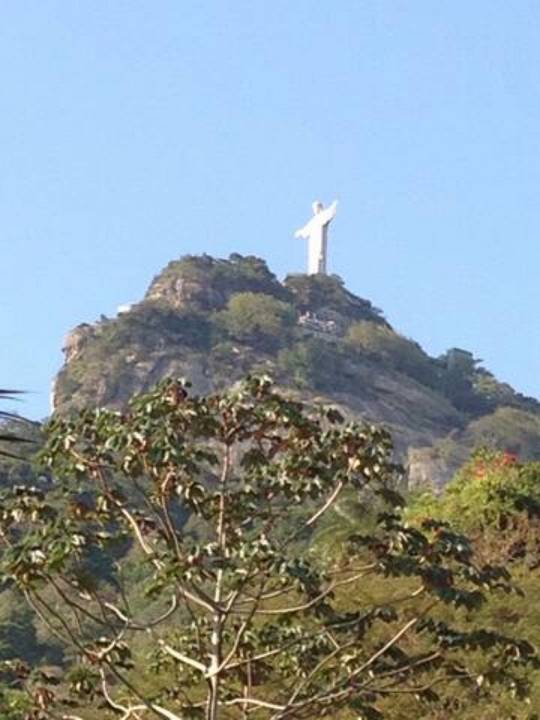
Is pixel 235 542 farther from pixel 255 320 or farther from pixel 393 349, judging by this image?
pixel 393 349

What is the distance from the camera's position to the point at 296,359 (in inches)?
3438

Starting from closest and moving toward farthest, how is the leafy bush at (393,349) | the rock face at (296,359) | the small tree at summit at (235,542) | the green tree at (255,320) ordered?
1. the small tree at summit at (235,542)
2. the rock face at (296,359)
3. the green tree at (255,320)
4. the leafy bush at (393,349)

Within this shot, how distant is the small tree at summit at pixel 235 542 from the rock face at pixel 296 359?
6441 cm

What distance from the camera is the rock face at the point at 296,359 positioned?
272ft

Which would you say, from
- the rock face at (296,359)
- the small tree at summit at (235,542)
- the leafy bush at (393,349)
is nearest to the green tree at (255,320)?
the rock face at (296,359)

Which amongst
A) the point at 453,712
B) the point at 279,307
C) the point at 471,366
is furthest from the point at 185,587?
the point at 471,366

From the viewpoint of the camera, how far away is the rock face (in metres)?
83.0

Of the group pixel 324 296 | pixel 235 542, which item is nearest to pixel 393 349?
pixel 324 296

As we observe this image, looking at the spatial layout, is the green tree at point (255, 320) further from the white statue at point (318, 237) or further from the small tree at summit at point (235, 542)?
the small tree at summit at point (235, 542)

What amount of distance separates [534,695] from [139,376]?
6841 centimetres

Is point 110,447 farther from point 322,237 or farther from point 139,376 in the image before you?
point 322,237

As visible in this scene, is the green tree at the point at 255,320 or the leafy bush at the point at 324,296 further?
the leafy bush at the point at 324,296

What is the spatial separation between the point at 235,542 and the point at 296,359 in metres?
77.3

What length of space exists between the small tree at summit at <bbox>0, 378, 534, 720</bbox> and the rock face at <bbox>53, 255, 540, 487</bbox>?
64.4 metres
